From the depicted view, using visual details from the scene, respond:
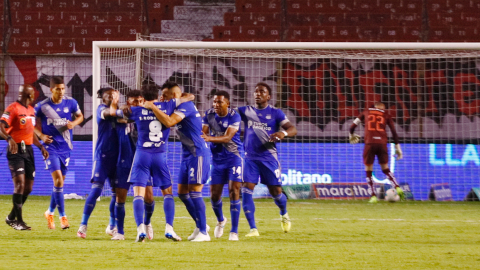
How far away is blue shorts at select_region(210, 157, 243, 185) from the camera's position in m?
8.34

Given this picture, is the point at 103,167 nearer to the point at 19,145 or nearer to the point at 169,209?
the point at 169,209

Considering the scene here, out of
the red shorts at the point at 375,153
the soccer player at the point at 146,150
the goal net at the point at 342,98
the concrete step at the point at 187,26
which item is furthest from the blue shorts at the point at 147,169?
the concrete step at the point at 187,26

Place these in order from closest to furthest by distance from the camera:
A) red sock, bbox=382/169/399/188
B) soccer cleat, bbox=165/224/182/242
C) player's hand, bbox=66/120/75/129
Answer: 1. soccer cleat, bbox=165/224/182/242
2. player's hand, bbox=66/120/75/129
3. red sock, bbox=382/169/399/188

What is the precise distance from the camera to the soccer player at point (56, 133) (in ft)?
29.6

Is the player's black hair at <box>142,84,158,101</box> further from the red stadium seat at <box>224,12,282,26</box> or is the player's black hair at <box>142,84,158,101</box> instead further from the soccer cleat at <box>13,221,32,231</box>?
the red stadium seat at <box>224,12,282,26</box>

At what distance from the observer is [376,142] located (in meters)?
14.3

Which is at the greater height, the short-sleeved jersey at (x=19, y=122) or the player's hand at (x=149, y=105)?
the player's hand at (x=149, y=105)

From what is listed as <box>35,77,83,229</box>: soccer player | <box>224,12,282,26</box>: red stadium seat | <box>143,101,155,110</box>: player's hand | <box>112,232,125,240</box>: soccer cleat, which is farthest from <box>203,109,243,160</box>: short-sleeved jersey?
<box>224,12,282,26</box>: red stadium seat

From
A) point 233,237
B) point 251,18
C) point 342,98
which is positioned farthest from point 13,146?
point 251,18

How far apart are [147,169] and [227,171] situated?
1.34 metres

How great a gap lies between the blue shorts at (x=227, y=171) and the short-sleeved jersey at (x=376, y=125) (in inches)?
260

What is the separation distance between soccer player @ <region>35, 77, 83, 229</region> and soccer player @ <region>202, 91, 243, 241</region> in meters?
1.99

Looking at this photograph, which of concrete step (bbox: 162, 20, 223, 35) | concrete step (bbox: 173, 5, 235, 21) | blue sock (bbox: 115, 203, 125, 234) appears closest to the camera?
blue sock (bbox: 115, 203, 125, 234)

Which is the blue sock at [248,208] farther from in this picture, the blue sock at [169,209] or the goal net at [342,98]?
the goal net at [342,98]
